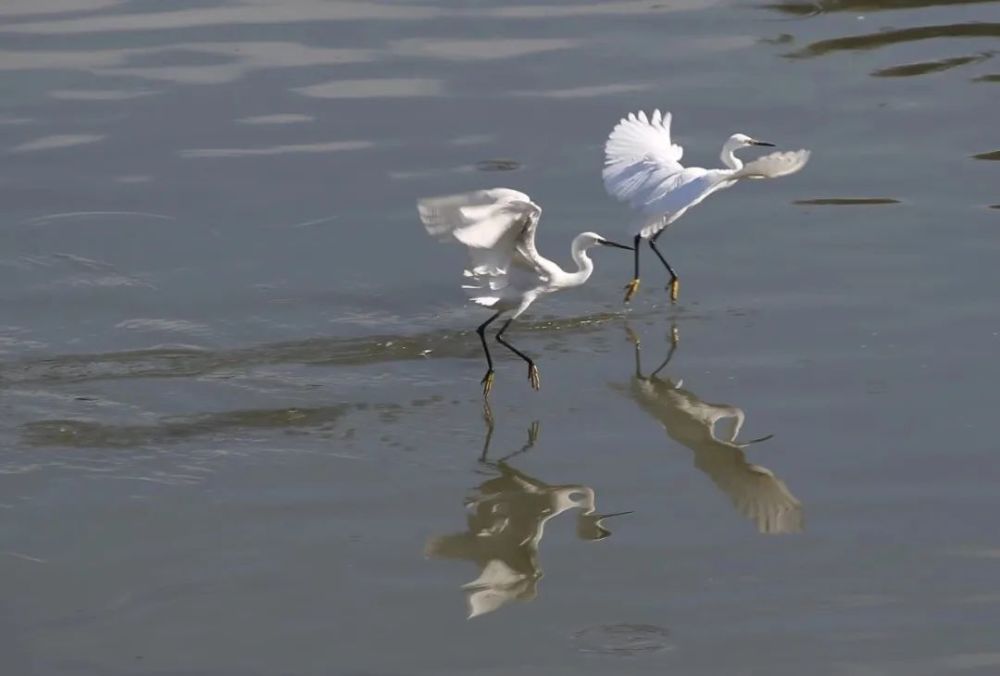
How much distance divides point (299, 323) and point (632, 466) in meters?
2.36

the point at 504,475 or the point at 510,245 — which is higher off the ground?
the point at 510,245

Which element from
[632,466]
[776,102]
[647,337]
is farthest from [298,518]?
[776,102]

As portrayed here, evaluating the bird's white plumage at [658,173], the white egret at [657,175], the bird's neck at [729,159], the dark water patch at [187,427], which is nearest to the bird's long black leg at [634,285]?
the white egret at [657,175]

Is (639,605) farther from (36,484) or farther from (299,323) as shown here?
(299,323)

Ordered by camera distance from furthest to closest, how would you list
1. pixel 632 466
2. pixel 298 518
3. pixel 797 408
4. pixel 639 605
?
1. pixel 797 408
2. pixel 632 466
3. pixel 298 518
4. pixel 639 605

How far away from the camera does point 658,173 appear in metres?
9.52

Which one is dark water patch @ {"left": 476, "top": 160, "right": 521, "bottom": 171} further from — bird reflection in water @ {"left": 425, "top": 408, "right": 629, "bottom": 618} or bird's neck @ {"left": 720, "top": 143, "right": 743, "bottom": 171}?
bird reflection in water @ {"left": 425, "top": 408, "right": 629, "bottom": 618}

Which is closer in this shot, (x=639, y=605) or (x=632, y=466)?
(x=639, y=605)

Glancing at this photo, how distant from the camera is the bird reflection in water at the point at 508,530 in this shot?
6270mm

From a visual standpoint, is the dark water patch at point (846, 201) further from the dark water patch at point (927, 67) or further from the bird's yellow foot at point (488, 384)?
the bird's yellow foot at point (488, 384)

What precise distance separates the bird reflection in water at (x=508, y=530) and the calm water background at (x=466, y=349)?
0.02 metres

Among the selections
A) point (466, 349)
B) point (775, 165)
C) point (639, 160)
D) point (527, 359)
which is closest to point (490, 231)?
point (527, 359)

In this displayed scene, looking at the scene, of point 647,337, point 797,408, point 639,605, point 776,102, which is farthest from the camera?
point 776,102

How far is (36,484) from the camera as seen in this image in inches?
279
